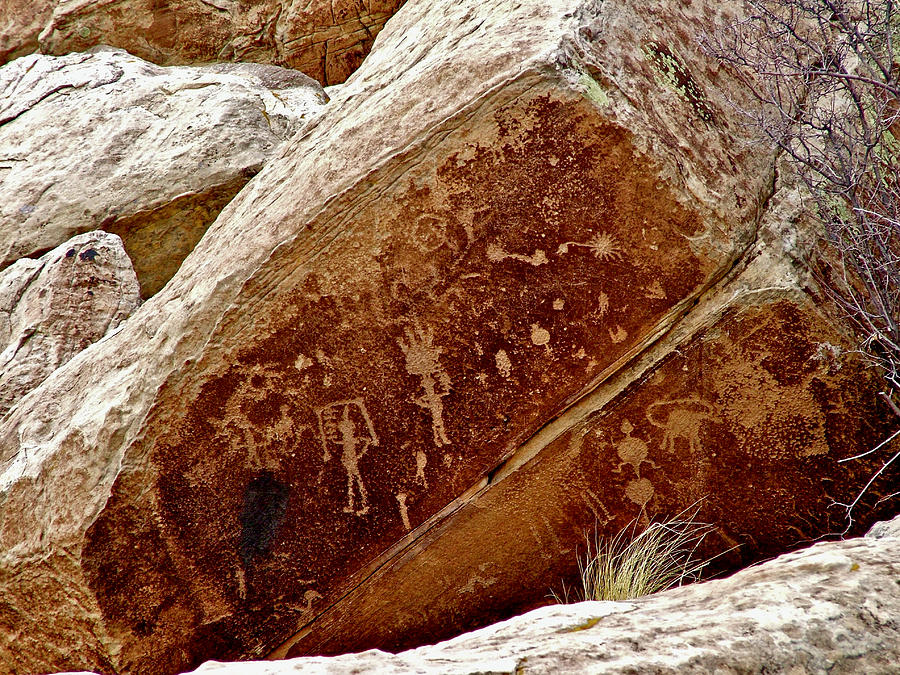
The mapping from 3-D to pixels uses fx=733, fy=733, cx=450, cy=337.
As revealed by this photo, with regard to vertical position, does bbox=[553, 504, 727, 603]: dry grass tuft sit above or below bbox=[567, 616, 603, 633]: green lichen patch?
below

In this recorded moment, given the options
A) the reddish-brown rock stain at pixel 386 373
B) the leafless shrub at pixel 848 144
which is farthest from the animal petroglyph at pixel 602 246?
the leafless shrub at pixel 848 144

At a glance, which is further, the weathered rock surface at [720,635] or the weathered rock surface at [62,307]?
the weathered rock surface at [62,307]

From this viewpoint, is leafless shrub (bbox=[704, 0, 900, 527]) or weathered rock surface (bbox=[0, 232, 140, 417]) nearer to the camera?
leafless shrub (bbox=[704, 0, 900, 527])

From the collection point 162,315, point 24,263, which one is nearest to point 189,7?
point 24,263

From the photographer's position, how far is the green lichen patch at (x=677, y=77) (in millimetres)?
2395

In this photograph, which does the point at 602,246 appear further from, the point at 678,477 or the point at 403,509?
the point at 403,509

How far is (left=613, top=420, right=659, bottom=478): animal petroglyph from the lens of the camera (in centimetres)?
240

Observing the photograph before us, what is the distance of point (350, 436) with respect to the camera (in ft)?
7.74

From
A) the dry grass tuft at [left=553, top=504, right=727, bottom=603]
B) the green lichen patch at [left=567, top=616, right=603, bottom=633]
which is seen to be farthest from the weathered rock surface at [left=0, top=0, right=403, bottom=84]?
the green lichen patch at [left=567, top=616, right=603, bottom=633]

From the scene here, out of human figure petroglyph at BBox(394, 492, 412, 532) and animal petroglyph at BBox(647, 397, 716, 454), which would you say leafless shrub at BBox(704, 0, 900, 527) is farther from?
human figure petroglyph at BBox(394, 492, 412, 532)

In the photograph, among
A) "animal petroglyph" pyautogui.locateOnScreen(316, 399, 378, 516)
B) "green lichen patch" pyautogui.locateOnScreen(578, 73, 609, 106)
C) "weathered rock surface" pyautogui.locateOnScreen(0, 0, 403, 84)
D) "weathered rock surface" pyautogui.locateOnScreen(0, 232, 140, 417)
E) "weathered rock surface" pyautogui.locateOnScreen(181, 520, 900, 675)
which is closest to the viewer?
"weathered rock surface" pyautogui.locateOnScreen(181, 520, 900, 675)

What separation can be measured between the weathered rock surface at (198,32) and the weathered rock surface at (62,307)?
2323 millimetres

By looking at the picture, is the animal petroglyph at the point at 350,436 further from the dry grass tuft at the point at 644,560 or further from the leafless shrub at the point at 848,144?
the leafless shrub at the point at 848,144

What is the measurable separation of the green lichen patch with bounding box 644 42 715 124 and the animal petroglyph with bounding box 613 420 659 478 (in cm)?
106
